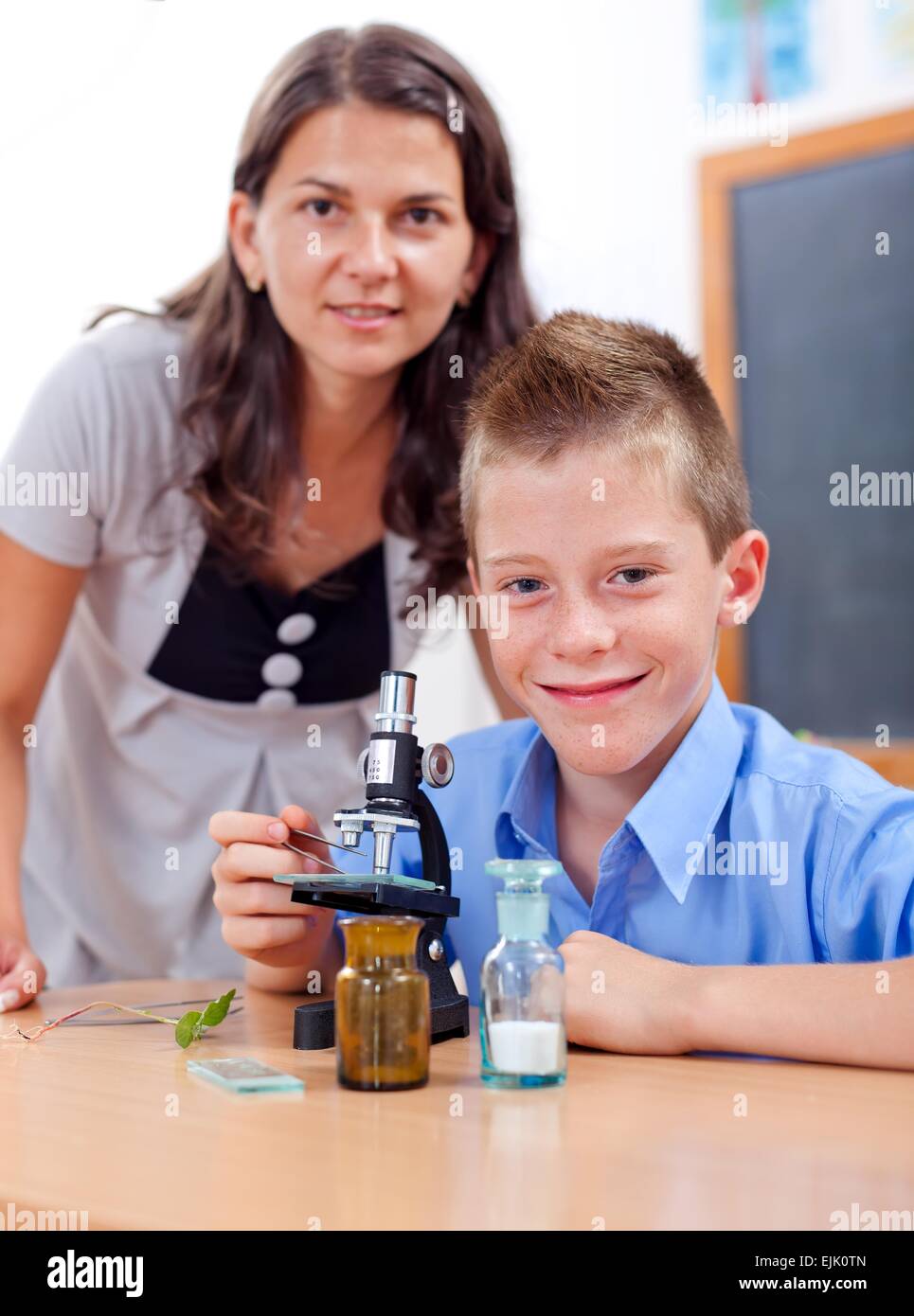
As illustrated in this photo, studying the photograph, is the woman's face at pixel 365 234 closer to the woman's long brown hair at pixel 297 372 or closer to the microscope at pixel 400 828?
the woman's long brown hair at pixel 297 372

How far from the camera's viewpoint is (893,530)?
11.8 ft

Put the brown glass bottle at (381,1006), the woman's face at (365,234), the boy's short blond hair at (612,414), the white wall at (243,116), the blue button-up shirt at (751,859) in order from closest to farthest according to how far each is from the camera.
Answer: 1. the brown glass bottle at (381,1006)
2. the blue button-up shirt at (751,859)
3. the boy's short blond hair at (612,414)
4. the woman's face at (365,234)
5. the white wall at (243,116)

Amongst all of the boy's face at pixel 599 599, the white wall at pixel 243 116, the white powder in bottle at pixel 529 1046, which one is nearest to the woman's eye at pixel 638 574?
the boy's face at pixel 599 599

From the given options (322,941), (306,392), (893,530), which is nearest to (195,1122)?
(322,941)

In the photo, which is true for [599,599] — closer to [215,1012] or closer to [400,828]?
[400,828]

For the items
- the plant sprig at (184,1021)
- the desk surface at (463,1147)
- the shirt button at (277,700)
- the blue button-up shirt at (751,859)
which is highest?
the shirt button at (277,700)

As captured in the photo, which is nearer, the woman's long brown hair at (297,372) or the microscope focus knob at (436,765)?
the microscope focus knob at (436,765)

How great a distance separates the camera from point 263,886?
1.30 meters

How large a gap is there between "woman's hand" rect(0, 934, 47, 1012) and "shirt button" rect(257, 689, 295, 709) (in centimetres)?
52

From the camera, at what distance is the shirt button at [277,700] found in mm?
1893

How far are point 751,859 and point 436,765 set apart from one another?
1.08 feet

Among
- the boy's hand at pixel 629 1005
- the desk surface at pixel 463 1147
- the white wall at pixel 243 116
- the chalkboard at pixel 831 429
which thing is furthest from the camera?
the chalkboard at pixel 831 429

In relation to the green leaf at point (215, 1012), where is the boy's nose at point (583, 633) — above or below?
above

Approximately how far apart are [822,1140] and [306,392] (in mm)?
1355
